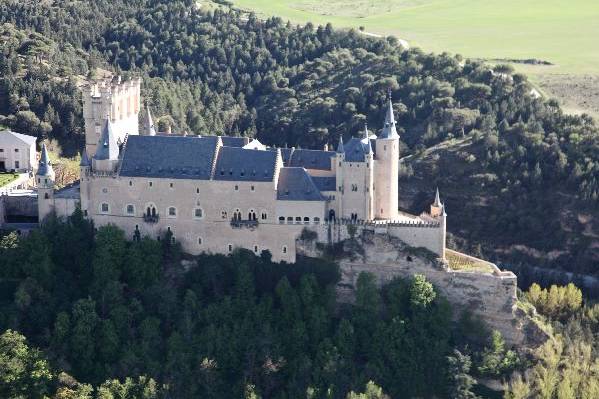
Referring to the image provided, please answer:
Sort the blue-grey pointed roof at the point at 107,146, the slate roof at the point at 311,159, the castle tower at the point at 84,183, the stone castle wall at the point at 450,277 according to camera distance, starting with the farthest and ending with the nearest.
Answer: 1. the slate roof at the point at 311,159
2. the castle tower at the point at 84,183
3. the blue-grey pointed roof at the point at 107,146
4. the stone castle wall at the point at 450,277

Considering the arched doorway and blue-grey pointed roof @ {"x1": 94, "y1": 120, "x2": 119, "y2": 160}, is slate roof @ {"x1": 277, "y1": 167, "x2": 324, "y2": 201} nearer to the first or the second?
the arched doorway

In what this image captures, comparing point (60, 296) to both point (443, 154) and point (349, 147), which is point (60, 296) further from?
point (443, 154)

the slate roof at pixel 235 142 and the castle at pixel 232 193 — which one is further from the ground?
the slate roof at pixel 235 142

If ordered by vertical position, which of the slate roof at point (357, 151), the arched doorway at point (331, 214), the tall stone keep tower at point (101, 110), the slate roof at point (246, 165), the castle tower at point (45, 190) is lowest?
the arched doorway at point (331, 214)

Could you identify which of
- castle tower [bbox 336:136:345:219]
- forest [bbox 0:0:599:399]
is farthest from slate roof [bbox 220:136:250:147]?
forest [bbox 0:0:599:399]

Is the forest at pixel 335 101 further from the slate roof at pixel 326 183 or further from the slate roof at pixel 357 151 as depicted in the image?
the slate roof at pixel 357 151

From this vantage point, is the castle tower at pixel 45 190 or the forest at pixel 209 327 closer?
the forest at pixel 209 327

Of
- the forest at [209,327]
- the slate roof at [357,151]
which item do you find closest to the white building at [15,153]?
the forest at [209,327]
